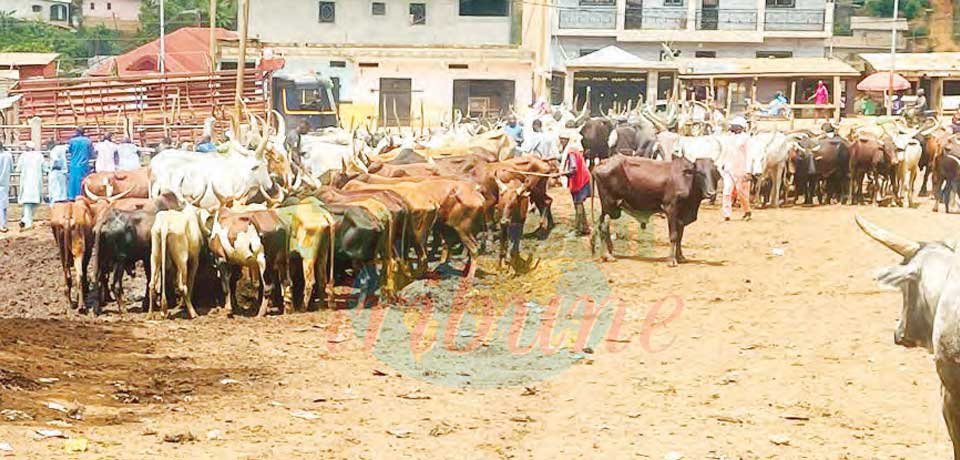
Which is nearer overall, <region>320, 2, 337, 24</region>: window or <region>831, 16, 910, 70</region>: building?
<region>320, 2, 337, 24</region>: window

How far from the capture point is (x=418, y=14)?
155 ft

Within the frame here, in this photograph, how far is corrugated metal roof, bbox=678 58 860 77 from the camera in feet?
136

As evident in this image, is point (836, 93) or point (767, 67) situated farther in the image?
point (767, 67)

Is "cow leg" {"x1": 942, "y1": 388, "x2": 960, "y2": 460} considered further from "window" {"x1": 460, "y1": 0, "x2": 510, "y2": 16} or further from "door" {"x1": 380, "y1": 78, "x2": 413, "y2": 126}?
"window" {"x1": 460, "y1": 0, "x2": 510, "y2": 16}

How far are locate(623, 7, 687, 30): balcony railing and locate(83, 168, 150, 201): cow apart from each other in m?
30.3

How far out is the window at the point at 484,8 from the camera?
4722cm

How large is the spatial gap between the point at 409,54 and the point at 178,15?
23.1 m

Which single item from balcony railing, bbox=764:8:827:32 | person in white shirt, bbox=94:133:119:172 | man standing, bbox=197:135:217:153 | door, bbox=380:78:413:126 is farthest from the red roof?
man standing, bbox=197:135:217:153

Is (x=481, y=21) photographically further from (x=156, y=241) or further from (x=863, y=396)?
(x=863, y=396)

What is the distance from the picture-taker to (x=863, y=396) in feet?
33.4

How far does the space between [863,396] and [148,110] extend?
22558mm

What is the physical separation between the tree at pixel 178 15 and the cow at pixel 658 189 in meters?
46.8

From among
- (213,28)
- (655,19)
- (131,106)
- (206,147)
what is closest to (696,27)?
(655,19)

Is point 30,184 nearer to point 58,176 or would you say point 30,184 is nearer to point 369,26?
point 58,176
